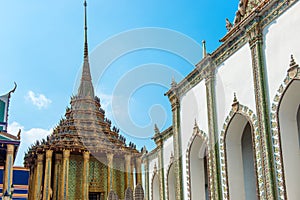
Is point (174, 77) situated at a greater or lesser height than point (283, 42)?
greater

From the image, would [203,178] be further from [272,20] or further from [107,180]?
[107,180]

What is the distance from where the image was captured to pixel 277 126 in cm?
1044

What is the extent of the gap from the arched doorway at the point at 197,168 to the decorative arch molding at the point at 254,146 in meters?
1.86

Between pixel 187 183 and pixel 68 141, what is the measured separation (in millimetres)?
13882

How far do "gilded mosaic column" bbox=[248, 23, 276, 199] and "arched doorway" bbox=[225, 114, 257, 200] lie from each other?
4.49ft

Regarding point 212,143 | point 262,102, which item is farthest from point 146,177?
point 262,102

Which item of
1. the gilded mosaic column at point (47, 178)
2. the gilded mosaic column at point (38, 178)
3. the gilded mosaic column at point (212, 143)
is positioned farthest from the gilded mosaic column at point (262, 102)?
the gilded mosaic column at point (38, 178)

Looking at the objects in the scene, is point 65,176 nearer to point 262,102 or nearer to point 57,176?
point 57,176

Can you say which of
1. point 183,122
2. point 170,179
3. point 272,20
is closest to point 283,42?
point 272,20

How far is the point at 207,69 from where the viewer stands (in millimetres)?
13922

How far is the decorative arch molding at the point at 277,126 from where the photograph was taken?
9.99 meters

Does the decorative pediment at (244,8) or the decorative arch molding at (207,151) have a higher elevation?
the decorative pediment at (244,8)

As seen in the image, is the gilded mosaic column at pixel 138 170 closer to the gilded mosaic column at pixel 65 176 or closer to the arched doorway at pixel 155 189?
the gilded mosaic column at pixel 65 176

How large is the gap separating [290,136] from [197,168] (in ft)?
16.6
